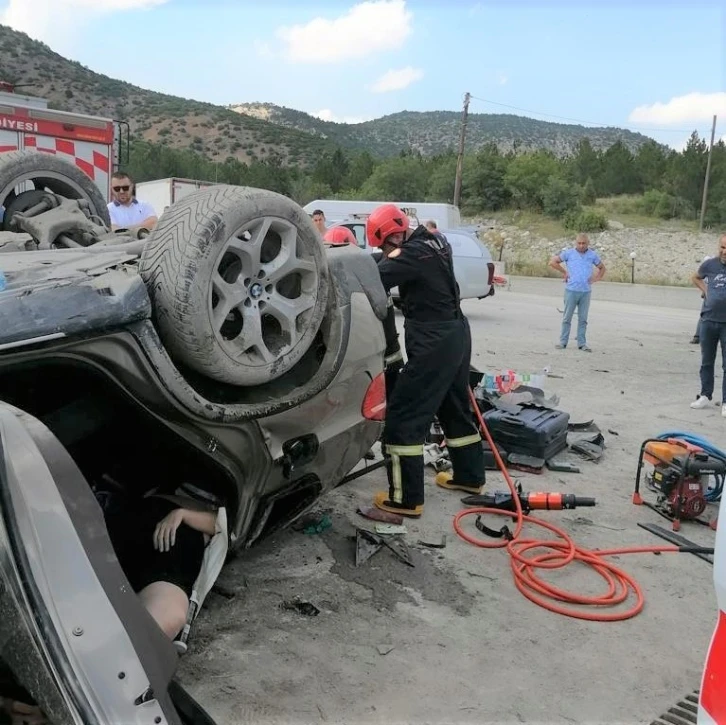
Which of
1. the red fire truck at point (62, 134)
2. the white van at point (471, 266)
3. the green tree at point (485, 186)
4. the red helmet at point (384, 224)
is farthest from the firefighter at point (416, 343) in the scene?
the green tree at point (485, 186)

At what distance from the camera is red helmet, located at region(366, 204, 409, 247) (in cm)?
418

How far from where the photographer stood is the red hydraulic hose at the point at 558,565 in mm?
3188

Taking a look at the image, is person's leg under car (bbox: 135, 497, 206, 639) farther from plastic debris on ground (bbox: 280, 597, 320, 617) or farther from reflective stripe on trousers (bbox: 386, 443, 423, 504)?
reflective stripe on trousers (bbox: 386, 443, 423, 504)

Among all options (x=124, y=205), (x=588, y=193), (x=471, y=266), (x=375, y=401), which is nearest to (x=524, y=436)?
(x=375, y=401)

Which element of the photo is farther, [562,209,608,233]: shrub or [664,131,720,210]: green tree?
[664,131,720,210]: green tree

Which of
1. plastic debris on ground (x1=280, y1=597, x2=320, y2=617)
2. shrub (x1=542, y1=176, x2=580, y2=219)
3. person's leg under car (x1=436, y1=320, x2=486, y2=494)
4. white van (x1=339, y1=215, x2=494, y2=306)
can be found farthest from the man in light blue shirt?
shrub (x1=542, y1=176, x2=580, y2=219)

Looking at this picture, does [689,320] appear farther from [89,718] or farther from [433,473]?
[89,718]

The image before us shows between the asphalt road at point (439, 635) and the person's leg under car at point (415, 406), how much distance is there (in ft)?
0.79

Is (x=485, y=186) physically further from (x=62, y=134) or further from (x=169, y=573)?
(x=169, y=573)

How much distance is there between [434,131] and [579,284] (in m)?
141

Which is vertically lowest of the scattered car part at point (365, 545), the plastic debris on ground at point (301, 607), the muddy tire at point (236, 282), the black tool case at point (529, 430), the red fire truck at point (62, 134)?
the plastic debris on ground at point (301, 607)

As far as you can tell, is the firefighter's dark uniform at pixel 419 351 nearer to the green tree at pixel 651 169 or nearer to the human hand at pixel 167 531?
the human hand at pixel 167 531

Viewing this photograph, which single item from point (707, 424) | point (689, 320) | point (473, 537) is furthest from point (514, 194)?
point (473, 537)

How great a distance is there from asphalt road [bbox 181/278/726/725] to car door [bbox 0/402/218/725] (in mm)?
994
